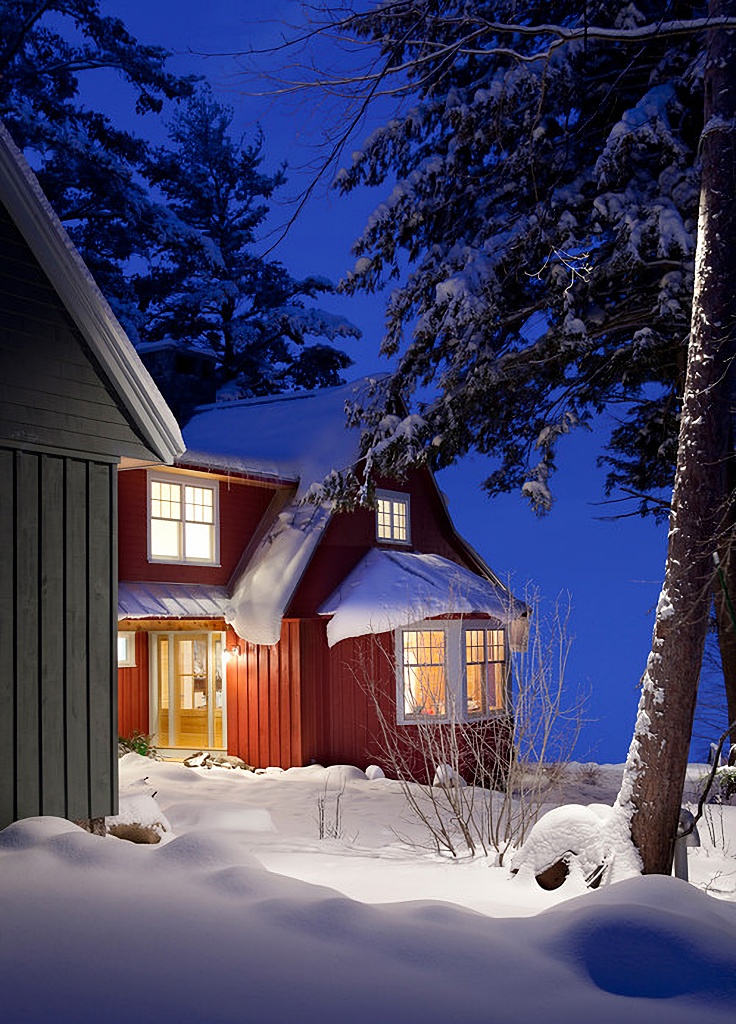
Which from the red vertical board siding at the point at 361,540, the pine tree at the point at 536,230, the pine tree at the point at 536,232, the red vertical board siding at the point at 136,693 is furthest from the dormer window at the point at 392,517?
the pine tree at the point at 536,230

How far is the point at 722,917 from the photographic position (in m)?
4.50

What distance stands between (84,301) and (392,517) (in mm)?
11438

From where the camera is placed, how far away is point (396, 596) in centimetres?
1578

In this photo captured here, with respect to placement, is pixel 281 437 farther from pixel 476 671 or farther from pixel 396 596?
pixel 476 671

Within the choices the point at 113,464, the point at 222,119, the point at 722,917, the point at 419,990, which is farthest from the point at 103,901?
the point at 222,119

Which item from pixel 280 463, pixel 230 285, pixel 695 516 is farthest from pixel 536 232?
pixel 230 285

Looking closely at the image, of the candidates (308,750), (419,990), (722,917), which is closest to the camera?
(419,990)

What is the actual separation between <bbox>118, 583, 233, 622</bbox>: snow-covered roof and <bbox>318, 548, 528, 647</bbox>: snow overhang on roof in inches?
65.9

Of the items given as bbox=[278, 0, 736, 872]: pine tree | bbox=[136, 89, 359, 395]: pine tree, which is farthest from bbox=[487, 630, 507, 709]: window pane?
bbox=[136, 89, 359, 395]: pine tree

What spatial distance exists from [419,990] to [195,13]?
20595 centimetres

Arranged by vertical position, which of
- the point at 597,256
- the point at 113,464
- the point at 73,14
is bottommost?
the point at 113,464

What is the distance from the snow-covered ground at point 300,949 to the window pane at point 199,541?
10.2 meters

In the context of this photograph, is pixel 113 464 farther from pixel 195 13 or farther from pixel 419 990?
pixel 195 13

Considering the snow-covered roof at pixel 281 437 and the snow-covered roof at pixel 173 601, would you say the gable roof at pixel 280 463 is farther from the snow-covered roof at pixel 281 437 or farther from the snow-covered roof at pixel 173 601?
the snow-covered roof at pixel 173 601
